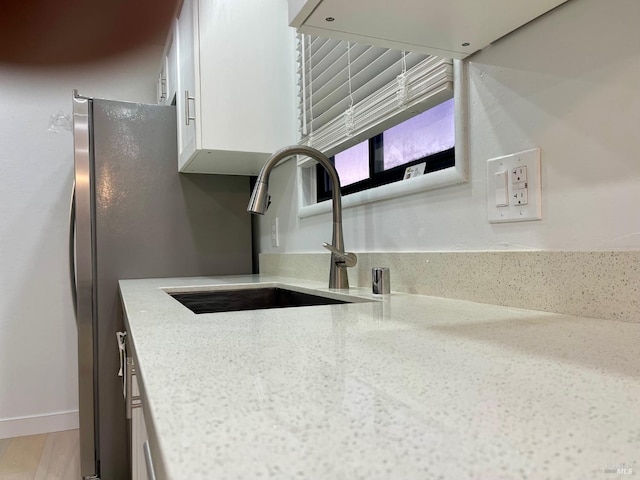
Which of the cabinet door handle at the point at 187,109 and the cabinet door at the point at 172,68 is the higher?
the cabinet door at the point at 172,68

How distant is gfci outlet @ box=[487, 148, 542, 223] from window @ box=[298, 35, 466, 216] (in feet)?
0.30

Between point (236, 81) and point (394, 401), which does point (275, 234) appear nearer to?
point (236, 81)

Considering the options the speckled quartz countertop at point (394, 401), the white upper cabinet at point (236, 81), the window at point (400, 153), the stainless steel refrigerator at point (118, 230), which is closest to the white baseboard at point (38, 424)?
the stainless steel refrigerator at point (118, 230)

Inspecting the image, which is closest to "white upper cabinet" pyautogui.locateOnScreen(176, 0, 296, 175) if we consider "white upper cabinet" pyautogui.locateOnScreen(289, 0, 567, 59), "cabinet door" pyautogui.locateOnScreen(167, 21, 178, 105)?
"cabinet door" pyautogui.locateOnScreen(167, 21, 178, 105)

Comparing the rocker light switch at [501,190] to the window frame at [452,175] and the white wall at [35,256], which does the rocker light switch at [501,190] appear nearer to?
the window frame at [452,175]

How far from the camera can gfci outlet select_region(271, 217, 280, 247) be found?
2.10 metres

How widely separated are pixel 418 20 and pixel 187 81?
1.28m

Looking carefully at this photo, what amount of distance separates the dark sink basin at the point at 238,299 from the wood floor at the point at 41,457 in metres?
1.18

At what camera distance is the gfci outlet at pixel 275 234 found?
210 cm

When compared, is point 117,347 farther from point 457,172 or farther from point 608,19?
point 608,19

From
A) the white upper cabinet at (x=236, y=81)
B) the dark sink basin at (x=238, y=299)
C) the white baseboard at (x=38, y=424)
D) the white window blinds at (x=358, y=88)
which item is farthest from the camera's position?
Result: the white baseboard at (x=38, y=424)

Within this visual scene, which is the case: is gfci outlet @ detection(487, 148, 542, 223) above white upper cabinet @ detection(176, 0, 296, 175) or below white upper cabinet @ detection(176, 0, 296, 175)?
below

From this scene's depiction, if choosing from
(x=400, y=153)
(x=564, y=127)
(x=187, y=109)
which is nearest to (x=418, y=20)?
(x=564, y=127)

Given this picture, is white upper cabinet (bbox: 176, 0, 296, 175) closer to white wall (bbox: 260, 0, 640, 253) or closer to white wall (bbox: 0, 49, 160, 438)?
white wall (bbox: 260, 0, 640, 253)
